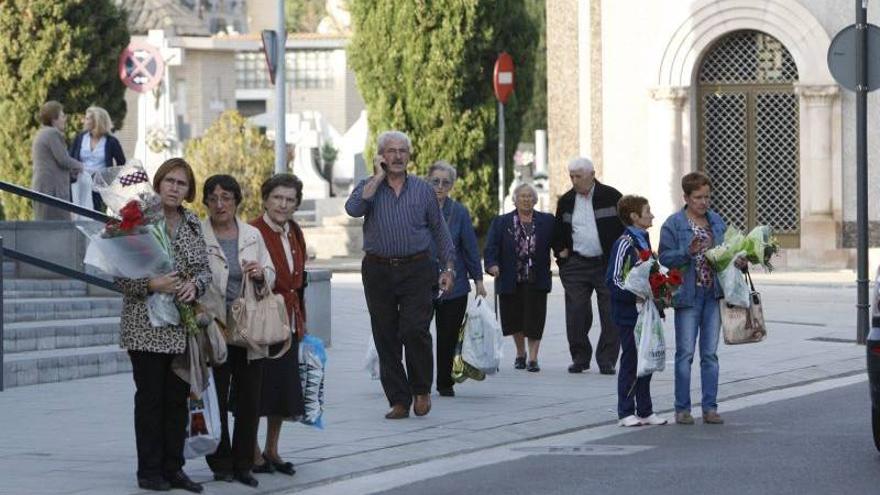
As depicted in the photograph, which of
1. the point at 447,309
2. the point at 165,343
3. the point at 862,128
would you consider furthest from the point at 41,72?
the point at 165,343

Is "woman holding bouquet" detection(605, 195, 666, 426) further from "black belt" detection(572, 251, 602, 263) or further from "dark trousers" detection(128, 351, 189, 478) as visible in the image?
"dark trousers" detection(128, 351, 189, 478)

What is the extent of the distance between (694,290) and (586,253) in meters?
3.59

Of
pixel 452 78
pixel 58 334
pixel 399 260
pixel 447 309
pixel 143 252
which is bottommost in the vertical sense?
pixel 58 334

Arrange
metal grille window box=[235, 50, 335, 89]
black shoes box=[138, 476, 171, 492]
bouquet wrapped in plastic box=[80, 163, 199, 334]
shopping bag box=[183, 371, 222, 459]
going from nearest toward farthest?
1. bouquet wrapped in plastic box=[80, 163, 199, 334]
2. black shoes box=[138, 476, 171, 492]
3. shopping bag box=[183, 371, 222, 459]
4. metal grille window box=[235, 50, 335, 89]

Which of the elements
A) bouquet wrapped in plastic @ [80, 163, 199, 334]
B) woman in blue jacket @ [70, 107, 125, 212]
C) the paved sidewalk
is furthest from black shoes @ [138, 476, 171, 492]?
woman in blue jacket @ [70, 107, 125, 212]

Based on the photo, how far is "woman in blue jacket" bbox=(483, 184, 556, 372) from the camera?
17641 millimetres

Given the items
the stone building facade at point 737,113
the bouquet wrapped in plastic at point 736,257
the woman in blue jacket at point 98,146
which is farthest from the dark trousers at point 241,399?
the stone building facade at point 737,113

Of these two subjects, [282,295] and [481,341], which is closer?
[282,295]

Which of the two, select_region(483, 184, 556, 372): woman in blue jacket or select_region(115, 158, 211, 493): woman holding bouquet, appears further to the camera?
select_region(483, 184, 556, 372): woman in blue jacket

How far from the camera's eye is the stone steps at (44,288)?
61.7 feet

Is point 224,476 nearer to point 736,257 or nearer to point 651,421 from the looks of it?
point 651,421

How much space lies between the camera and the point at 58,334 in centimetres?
1728

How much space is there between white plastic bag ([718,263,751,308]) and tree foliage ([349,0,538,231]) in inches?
848

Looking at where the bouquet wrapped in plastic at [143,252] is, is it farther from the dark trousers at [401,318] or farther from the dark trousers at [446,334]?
the dark trousers at [446,334]
